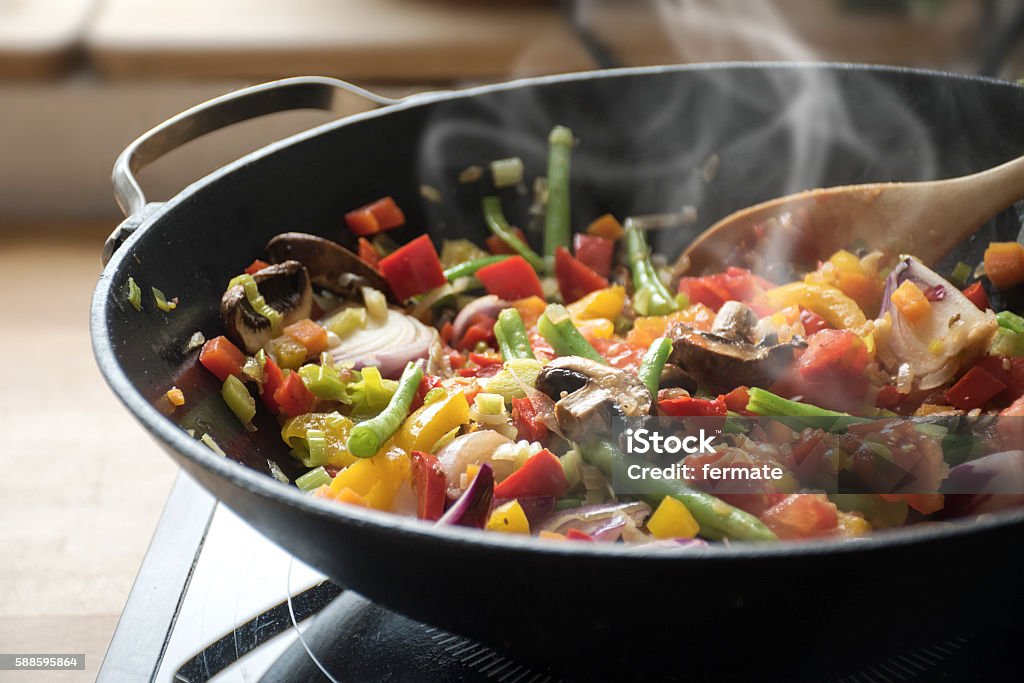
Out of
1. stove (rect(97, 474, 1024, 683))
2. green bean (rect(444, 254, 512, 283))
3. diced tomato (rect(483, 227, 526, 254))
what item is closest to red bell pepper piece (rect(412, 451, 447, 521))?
stove (rect(97, 474, 1024, 683))

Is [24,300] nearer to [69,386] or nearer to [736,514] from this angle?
[69,386]

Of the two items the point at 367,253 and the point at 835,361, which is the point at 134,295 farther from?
the point at 835,361

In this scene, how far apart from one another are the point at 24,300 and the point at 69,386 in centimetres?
56

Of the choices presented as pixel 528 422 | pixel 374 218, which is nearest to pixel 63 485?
pixel 374 218

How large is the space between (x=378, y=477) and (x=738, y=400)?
476mm

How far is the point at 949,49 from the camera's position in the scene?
3203 millimetres

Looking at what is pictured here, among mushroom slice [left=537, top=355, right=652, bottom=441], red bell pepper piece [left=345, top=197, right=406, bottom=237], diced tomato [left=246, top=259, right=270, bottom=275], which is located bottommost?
mushroom slice [left=537, top=355, right=652, bottom=441]

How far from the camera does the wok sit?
29.0 inches

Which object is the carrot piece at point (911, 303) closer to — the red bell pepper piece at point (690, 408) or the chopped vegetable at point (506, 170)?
the red bell pepper piece at point (690, 408)

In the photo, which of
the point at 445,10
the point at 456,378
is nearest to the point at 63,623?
the point at 456,378

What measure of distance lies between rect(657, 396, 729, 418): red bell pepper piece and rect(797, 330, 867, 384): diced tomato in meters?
0.15

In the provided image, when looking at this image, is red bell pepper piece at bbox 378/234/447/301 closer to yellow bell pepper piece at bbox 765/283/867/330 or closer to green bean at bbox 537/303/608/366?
green bean at bbox 537/303/608/366

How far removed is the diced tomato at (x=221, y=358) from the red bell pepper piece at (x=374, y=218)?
1.21 feet

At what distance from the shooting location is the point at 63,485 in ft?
5.62
